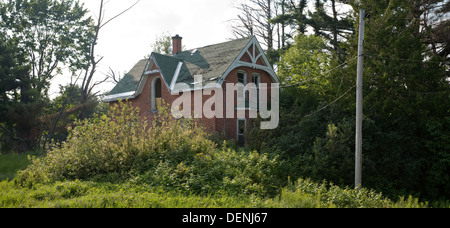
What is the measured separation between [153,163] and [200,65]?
11185 millimetres

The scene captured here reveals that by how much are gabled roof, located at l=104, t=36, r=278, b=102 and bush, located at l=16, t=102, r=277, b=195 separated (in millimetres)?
6964

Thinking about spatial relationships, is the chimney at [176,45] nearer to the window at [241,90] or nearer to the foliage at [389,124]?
the window at [241,90]

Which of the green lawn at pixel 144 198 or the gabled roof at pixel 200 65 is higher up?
the gabled roof at pixel 200 65

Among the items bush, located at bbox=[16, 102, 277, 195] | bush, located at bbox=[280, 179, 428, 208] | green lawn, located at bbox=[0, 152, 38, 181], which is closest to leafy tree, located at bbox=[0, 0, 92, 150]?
green lawn, located at bbox=[0, 152, 38, 181]

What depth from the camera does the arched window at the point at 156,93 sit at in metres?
21.1

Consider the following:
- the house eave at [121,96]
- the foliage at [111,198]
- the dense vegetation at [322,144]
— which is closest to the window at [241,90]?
the dense vegetation at [322,144]

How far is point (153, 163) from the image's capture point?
10555mm

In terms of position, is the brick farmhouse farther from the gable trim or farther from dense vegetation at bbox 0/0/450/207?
dense vegetation at bbox 0/0/450/207

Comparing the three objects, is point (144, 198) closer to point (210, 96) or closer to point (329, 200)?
point (329, 200)

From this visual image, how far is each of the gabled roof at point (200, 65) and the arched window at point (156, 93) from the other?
0.76 meters

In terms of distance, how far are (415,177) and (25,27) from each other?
31.3 m

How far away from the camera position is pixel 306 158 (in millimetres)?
13523
